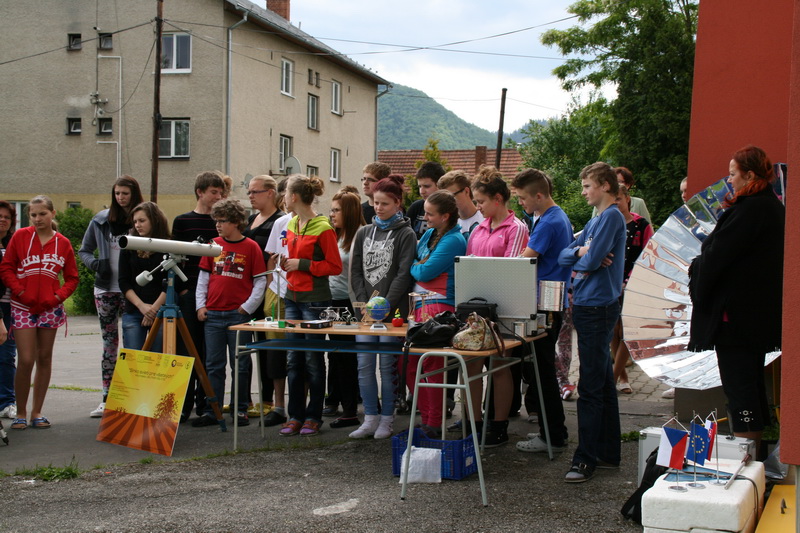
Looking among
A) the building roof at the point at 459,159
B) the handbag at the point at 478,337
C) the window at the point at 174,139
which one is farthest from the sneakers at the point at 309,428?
the building roof at the point at 459,159

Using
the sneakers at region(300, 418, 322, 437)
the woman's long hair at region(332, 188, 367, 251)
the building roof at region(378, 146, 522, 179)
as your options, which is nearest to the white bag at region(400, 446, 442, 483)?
the sneakers at region(300, 418, 322, 437)

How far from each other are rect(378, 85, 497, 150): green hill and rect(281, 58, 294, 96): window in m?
107

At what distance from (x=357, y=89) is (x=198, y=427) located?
33609 millimetres

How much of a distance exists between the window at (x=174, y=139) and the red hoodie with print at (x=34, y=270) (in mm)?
22580

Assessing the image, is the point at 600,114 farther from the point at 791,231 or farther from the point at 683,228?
the point at 791,231

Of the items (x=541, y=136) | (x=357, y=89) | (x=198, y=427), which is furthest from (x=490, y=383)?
(x=541, y=136)

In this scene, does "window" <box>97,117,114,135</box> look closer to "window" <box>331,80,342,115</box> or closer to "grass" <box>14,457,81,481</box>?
"window" <box>331,80,342,115</box>

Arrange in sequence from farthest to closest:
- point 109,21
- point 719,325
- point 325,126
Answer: point 325,126 → point 109,21 → point 719,325

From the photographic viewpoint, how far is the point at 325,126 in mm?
36469

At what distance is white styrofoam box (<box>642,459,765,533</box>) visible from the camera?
3822mm

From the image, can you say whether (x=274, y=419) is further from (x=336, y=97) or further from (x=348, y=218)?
(x=336, y=97)

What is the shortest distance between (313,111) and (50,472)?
30905mm

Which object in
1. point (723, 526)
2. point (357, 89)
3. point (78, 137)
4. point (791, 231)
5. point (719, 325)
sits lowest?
point (723, 526)

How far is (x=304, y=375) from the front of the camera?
23.6ft
